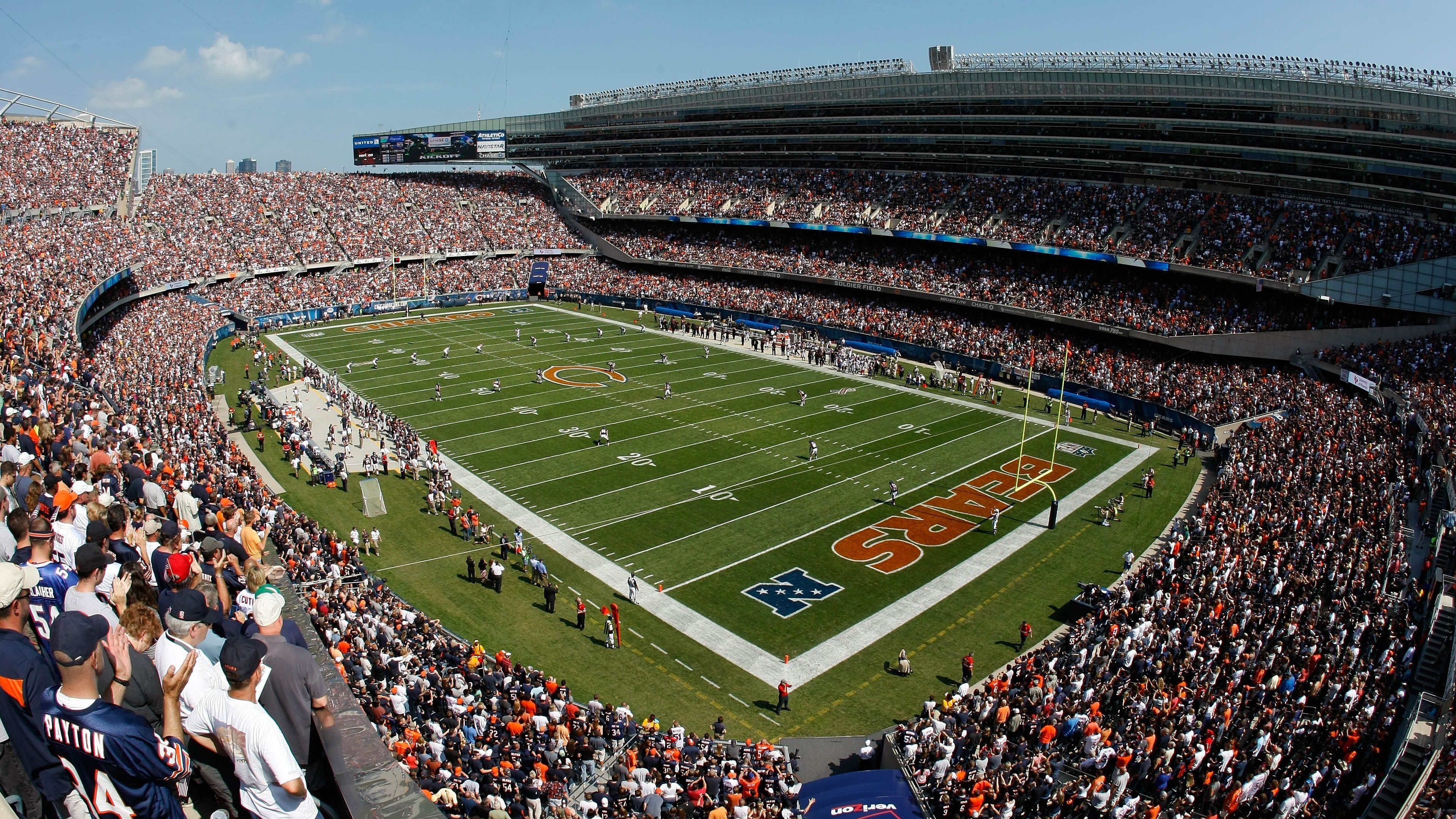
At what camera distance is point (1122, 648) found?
17.6 meters

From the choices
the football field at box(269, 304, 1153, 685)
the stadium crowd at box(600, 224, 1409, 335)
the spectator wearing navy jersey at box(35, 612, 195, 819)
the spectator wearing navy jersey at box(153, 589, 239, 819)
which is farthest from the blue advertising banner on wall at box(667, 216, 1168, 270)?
the spectator wearing navy jersey at box(35, 612, 195, 819)

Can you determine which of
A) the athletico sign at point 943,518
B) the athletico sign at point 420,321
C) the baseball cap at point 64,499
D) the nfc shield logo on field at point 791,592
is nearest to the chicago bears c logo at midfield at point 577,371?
the athletico sign at point 420,321

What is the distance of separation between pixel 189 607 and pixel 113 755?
57.8 inches

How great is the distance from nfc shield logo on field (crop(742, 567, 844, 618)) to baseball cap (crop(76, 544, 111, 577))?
16.4 meters

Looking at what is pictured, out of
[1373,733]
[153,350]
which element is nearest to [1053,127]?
[1373,733]

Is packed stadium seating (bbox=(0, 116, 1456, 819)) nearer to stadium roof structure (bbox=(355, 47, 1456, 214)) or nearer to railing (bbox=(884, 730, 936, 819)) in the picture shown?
railing (bbox=(884, 730, 936, 819))

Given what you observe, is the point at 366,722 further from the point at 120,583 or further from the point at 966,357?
the point at 966,357

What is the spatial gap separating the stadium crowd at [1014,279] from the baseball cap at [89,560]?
146 feet

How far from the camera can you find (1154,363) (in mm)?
41562

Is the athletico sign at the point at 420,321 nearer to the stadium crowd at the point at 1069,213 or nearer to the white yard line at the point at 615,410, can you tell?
the stadium crowd at the point at 1069,213

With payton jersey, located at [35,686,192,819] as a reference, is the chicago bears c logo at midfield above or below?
below

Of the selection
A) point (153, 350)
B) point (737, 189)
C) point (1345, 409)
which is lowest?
point (1345, 409)

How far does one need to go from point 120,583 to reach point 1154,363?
1700 inches

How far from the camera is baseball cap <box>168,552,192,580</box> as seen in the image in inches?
291
